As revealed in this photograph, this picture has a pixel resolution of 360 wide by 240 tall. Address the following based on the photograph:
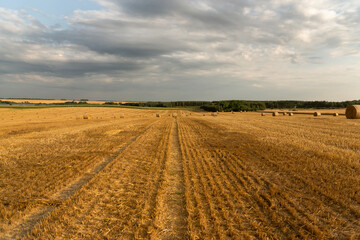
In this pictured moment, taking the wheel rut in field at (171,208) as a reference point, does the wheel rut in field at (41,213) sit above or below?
below

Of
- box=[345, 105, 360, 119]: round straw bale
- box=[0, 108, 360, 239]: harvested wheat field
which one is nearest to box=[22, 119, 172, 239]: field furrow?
box=[0, 108, 360, 239]: harvested wheat field

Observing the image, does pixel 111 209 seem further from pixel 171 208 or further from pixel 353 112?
pixel 353 112

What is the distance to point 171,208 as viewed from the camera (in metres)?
5.46

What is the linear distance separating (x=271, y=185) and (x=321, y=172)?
258 centimetres

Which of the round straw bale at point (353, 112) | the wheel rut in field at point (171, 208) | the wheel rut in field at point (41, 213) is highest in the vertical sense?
the round straw bale at point (353, 112)

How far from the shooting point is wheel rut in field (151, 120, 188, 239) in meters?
4.45

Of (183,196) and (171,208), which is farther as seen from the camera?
(183,196)

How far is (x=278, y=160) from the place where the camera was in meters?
9.66

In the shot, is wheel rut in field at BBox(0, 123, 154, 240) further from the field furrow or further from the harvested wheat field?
the field furrow

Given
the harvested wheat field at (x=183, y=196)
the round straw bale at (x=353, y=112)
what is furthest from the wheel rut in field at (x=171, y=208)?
the round straw bale at (x=353, y=112)

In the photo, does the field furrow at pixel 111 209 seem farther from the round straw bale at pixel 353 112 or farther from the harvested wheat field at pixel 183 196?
the round straw bale at pixel 353 112

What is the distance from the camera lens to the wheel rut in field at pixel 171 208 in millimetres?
4452

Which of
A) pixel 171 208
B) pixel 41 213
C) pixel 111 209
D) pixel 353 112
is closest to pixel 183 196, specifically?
pixel 171 208

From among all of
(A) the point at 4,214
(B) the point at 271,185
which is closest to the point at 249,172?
(B) the point at 271,185
